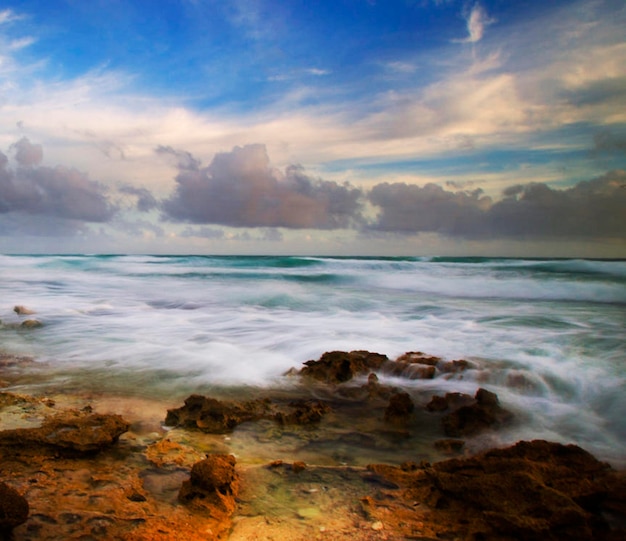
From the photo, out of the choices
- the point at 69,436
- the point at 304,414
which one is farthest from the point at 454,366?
the point at 69,436

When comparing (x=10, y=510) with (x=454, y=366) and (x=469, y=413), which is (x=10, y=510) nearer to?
(x=469, y=413)

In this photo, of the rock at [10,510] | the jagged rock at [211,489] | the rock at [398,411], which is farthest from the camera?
the rock at [398,411]

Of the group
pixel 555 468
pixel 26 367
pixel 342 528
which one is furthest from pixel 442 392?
pixel 26 367

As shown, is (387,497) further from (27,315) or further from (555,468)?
(27,315)

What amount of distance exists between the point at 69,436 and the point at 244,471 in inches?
49.3

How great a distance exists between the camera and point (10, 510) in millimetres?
2133

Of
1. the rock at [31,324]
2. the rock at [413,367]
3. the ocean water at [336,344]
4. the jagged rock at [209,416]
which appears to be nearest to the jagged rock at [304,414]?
the jagged rock at [209,416]

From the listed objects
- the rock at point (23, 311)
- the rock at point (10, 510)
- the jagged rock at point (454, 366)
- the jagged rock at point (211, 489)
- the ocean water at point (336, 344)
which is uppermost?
the rock at point (10, 510)

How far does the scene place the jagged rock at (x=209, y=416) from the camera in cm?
395

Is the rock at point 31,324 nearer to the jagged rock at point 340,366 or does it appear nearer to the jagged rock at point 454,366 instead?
the jagged rock at point 340,366

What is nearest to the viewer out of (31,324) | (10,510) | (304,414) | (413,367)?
(10,510)

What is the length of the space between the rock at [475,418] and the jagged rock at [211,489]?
2275 mm

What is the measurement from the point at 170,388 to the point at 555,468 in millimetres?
4131

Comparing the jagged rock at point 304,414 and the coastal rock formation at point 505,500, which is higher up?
the coastal rock formation at point 505,500
